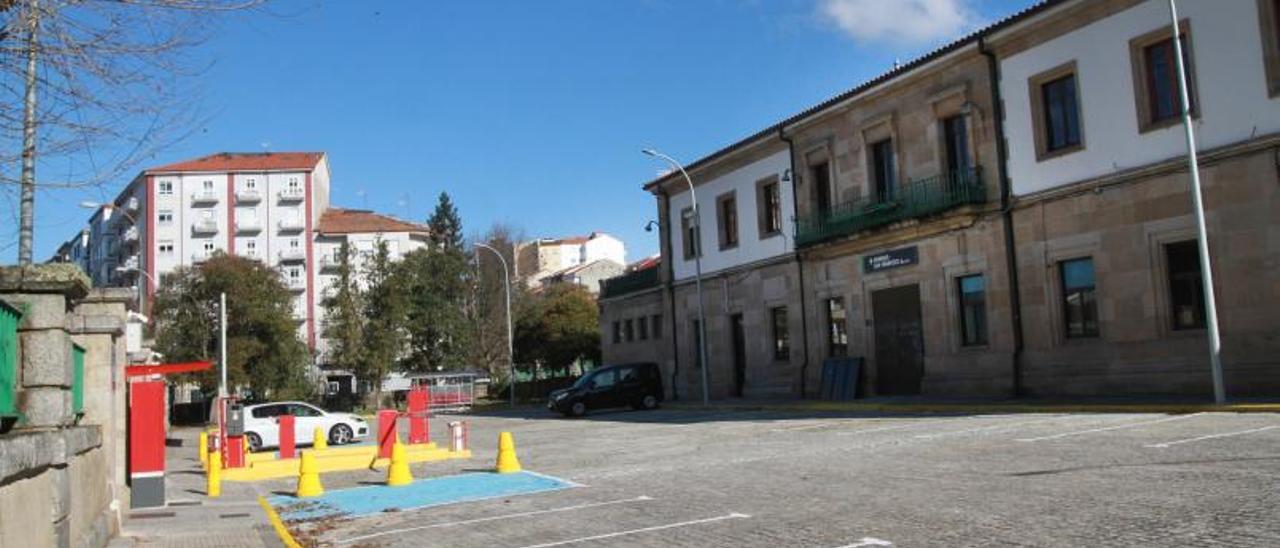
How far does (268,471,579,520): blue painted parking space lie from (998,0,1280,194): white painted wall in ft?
51.5

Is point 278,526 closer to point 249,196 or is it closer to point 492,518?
point 492,518

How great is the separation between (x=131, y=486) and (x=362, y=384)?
4744 centimetres

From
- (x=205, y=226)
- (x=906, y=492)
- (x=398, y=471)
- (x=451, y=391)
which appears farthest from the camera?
(x=205, y=226)

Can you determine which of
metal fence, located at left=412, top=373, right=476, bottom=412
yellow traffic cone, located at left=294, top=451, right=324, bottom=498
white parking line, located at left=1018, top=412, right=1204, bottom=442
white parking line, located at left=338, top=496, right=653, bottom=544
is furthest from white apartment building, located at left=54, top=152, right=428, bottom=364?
white parking line, located at left=338, top=496, right=653, bottom=544

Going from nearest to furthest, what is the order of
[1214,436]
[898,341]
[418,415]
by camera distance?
[1214,436], [418,415], [898,341]

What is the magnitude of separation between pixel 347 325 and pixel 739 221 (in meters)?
28.2

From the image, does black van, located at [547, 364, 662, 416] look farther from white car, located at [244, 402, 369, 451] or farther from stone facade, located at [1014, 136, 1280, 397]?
stone facade, located at [1014, 136, 1280, 397]

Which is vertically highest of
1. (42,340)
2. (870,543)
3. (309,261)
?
(309,261)

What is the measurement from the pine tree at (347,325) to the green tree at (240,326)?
7.39 m

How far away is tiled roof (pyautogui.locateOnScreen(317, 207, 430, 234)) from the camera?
95.4 meters

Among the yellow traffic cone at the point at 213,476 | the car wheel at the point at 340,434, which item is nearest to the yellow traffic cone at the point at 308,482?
the yellow traffic cone at the point at 213,476

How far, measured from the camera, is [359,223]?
97.2 m

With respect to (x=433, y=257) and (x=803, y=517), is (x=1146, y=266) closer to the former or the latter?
(x=803, y=517)

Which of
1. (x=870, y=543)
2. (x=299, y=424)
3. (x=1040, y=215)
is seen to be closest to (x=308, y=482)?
(x=870, y=543)
